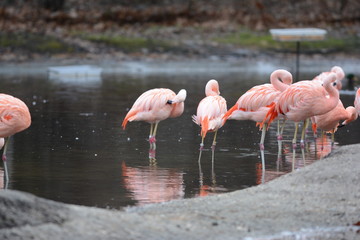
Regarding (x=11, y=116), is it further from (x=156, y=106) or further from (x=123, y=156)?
(x=156, y=106)

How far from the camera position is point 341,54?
29.1 metres

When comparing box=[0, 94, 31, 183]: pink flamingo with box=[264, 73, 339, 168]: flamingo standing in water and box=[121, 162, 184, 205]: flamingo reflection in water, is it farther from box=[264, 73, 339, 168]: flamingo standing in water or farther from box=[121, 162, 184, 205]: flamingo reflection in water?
box=[264, 73, 339, 168]: flamingo standing in water

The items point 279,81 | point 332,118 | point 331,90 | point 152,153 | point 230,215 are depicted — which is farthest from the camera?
point 332,118

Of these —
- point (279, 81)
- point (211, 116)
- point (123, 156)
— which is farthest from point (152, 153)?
point (279, 81)

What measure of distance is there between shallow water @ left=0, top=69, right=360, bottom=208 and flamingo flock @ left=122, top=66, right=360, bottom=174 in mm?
322

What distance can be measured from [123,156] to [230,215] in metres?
3.77

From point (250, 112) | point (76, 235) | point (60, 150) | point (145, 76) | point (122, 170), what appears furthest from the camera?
point (145, 76)

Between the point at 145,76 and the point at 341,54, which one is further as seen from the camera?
the point at 341,54

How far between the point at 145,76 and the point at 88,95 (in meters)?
5.95

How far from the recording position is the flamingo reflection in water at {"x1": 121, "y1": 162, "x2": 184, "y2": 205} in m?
8.09

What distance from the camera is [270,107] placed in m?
10.1

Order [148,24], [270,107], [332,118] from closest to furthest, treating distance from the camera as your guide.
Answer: [270,107] < [332,118] < [148,24]

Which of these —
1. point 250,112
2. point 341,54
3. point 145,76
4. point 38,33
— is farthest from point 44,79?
point 250,112

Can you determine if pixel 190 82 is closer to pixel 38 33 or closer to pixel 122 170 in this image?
pixel 38 33
